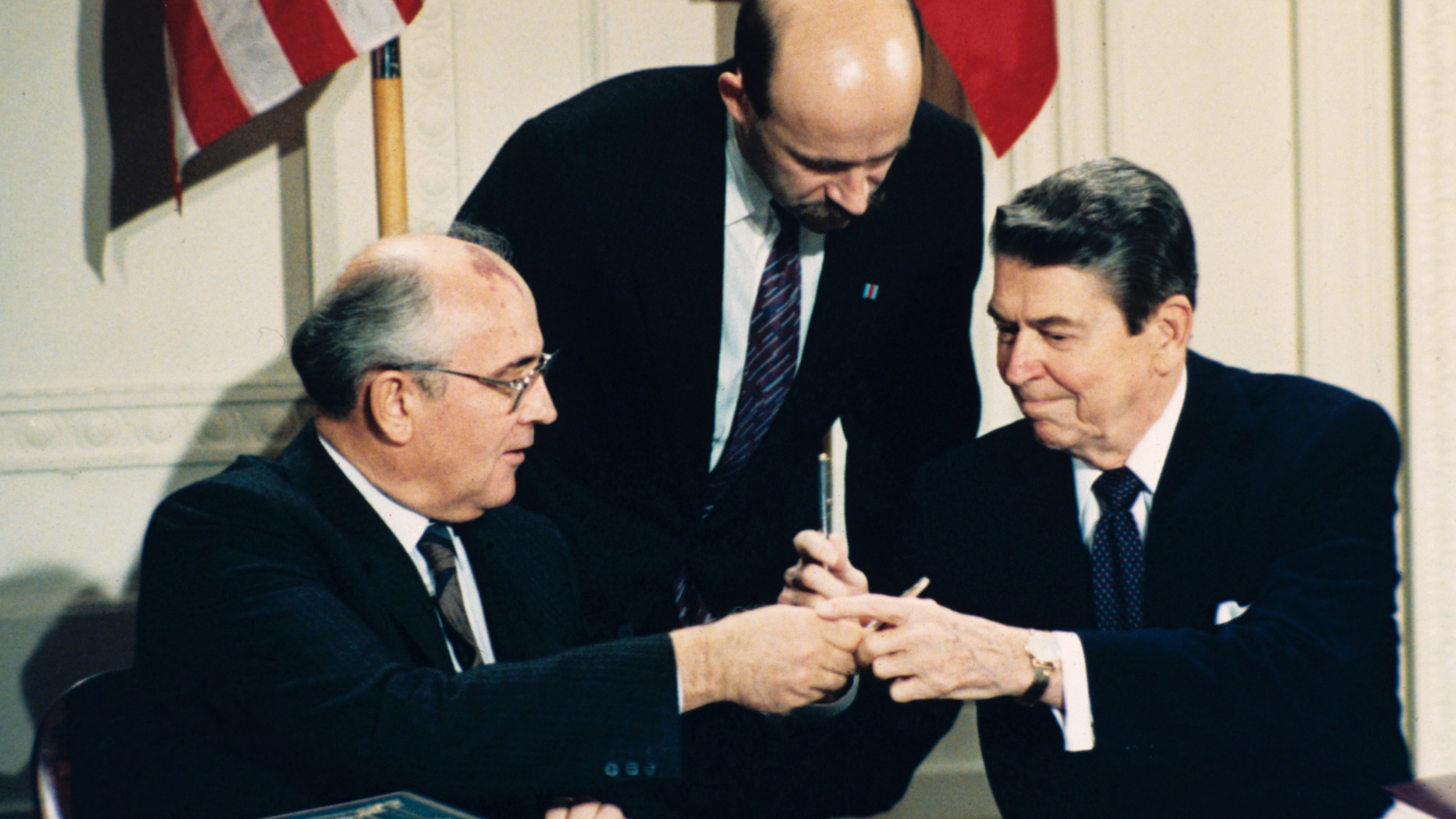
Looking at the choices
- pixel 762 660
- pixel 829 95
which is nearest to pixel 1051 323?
pixel 829 95

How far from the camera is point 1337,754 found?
1874mm

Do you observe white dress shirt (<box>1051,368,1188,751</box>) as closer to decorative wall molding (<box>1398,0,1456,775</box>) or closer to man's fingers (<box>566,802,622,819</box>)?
man's fingers (<box>566,802,622,819</box>)

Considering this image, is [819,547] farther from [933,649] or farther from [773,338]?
[773,338]

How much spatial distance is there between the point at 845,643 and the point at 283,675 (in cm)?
71

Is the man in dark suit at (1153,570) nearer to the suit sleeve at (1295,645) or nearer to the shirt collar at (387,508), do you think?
the suit sleeve at (1295,645)

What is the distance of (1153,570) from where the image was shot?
194cm

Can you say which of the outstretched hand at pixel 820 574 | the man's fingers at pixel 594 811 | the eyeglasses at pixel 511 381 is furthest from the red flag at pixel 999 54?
the man's fingers at pixel 594 811

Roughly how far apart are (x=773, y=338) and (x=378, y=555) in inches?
33.2

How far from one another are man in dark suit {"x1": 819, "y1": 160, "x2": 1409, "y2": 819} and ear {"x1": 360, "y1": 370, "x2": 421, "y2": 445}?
634 millimetres

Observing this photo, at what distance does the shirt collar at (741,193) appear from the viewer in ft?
7.48

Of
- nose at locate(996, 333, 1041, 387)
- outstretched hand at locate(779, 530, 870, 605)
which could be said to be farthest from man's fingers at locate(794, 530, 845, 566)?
nose at locate(996, 333, 1041, 387)

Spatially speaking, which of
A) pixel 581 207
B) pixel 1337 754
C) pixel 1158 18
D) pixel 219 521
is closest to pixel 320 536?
pixel 219 521

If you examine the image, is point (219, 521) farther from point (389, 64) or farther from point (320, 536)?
point (389, 64)

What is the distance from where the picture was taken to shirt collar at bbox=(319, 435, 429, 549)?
70.8 inches
